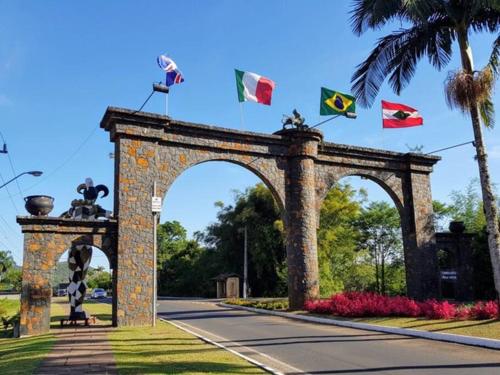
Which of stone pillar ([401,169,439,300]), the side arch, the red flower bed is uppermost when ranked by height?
the side arch

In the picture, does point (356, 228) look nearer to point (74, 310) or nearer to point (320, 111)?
point (320, 111)

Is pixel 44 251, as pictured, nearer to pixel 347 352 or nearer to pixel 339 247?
pixel 347 352

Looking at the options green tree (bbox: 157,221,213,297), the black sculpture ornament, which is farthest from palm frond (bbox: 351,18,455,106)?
green tree (bbox: 157,221,213,297)

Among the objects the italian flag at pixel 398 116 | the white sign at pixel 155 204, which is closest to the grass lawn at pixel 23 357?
the white sign at pixel 155 204

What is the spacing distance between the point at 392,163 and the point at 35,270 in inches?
602

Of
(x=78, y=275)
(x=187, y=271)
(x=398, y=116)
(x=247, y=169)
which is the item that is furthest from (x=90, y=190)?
(x=187, y=271)

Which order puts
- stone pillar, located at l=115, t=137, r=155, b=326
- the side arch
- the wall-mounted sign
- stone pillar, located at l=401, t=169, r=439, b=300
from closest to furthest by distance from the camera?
stone pillar, located at l=115, t=137, r=155, b=326
the side arch
stone pillar, located at l=401, t=169, r=439, b=300
the wall-mounted sign

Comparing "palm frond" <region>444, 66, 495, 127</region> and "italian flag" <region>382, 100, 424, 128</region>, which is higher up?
"italian flag" <region>382, 100, 424, 128</region>

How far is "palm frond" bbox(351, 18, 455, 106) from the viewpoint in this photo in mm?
13383

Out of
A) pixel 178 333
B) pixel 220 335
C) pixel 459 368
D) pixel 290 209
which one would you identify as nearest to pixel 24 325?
pixel 178 333

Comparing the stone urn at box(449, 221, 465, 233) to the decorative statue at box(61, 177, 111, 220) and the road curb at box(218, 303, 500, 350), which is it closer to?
the road curb at box(218, 303, 500, 350)

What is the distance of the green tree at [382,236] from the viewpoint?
35.8 m

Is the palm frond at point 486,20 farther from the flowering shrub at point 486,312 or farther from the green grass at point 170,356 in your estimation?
the green grass at point 170,356

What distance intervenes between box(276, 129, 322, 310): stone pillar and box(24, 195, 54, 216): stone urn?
28.3 feet
